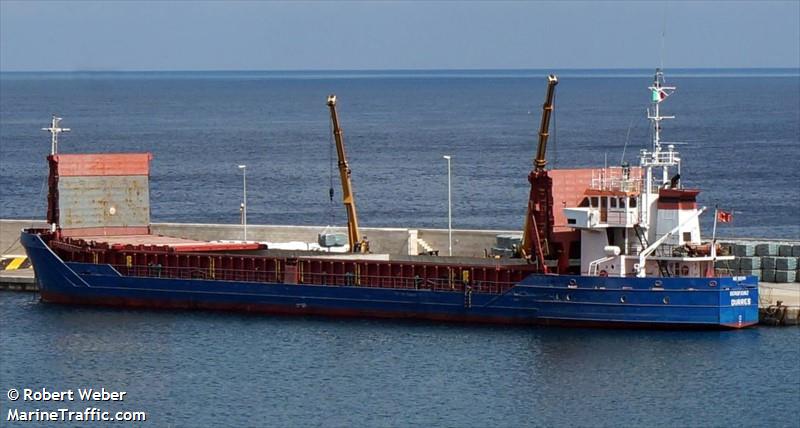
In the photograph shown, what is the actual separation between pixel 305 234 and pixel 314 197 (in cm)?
3501

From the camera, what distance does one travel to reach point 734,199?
102 meters

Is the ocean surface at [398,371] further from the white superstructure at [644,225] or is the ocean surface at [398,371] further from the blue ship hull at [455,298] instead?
the white superstructure at [644,225]

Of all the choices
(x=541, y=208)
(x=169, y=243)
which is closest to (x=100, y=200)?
(x=169, y=243)

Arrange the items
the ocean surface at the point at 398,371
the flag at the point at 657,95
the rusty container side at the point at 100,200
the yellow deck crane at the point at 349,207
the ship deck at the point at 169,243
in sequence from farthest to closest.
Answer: the rusty container side at the point at 100,200 → the ship deck at the point at 169,243 → the yellow deck crane at the point at 349,207 → the flag at the point at 657,95 → the ocean surface at the point at 398,371

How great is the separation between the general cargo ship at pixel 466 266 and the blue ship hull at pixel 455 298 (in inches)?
1.8

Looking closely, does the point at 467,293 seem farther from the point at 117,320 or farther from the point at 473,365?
the point at 117,320

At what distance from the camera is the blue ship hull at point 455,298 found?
56156 mm

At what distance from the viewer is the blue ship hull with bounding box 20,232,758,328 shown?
56156mm

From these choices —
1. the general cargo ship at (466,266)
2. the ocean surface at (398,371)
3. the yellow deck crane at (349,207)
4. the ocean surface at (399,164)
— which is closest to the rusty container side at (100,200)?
the general cargo ship at (466,266)

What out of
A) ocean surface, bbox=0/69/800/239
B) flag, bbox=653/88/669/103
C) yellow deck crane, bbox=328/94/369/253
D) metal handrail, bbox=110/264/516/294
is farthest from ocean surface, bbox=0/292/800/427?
ocean surface, bbox=0/69/800/239

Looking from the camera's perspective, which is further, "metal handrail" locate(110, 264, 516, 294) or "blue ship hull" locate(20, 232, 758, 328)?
"metal handrail" locate(110, 264, 516, 294)

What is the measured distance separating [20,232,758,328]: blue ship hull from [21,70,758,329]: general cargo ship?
0.15 ft

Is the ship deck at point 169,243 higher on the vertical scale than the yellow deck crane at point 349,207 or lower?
lower

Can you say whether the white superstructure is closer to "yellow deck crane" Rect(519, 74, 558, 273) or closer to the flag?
the flag
